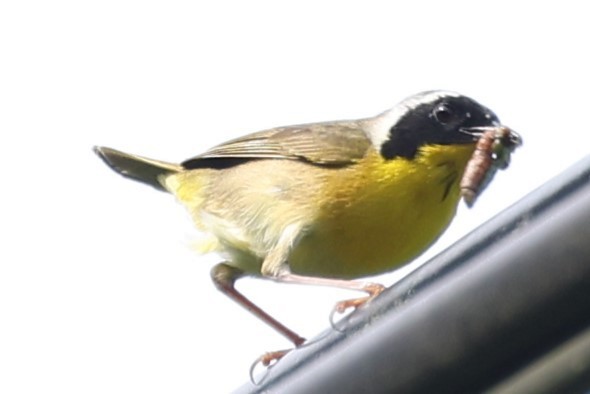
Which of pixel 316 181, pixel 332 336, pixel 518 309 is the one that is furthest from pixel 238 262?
pixel 518 309

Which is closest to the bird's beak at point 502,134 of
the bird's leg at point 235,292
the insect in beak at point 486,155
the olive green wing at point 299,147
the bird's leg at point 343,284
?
the insect in beak at point 486,155

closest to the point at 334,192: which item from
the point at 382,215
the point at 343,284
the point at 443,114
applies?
the point at 382,215

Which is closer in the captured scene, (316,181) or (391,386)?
(391,386)

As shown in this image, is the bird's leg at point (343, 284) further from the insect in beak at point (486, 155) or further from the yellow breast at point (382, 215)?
the insect in beak at point (486, 155)

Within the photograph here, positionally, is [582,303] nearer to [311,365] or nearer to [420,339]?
[420,339]

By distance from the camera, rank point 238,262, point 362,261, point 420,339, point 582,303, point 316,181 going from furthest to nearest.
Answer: point 238,262, point 316,181, point 362,261, point 420,339, point 582,303

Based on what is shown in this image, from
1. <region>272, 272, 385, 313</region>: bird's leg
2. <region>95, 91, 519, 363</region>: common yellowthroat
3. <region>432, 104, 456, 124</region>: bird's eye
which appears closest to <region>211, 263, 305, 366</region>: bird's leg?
<region>95, 91, 519, 363</region>: common yellowthroat
